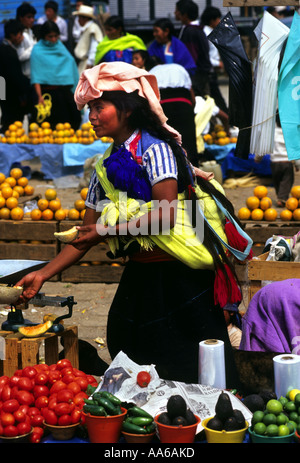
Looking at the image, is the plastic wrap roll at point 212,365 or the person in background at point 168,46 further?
the person in background at point 168,46

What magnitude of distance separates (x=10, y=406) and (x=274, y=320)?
56.2 inches

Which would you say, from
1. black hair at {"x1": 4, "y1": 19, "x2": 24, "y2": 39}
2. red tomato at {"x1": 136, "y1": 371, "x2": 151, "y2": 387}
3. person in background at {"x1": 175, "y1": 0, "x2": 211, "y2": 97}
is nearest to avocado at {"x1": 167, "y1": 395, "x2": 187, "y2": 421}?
red tomato at {"x1": 136, "y1": 371, "x2": 151, "y2": 387}

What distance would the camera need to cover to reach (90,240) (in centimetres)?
317

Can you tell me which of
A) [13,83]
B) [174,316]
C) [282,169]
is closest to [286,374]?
[174,316]

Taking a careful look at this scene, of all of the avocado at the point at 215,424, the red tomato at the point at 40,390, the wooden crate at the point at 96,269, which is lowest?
the wooden crate at the point at 96,269

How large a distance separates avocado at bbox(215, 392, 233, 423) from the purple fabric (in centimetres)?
99

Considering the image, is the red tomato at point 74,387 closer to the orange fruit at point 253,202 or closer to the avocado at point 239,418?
the avocado at point 239,418

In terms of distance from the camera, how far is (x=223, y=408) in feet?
8.39

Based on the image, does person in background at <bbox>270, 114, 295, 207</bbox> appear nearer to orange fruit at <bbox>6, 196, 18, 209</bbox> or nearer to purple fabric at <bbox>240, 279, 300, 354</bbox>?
orange fruit at <bbox>6, 196, 18, 209</bbox>

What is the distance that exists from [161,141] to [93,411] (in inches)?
47.0

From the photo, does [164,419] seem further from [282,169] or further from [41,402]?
[282,169]

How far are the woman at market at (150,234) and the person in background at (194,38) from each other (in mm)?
7277

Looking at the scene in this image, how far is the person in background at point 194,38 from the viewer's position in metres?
10.4

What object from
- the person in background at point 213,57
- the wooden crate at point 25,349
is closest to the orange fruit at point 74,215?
the wooden crate at point 25,349
